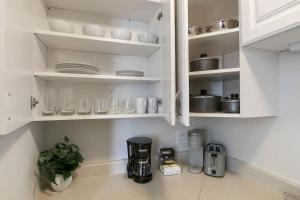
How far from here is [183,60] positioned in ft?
2.34

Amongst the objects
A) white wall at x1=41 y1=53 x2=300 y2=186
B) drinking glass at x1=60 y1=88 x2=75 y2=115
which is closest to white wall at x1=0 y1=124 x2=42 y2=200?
drinking glass at x1=60 y1=88 x2=75 y2=115

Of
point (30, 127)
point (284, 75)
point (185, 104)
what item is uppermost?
point (284, 75)

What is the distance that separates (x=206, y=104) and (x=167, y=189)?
537 mm

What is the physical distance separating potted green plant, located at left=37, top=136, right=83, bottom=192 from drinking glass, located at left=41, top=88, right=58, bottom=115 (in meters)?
0.21

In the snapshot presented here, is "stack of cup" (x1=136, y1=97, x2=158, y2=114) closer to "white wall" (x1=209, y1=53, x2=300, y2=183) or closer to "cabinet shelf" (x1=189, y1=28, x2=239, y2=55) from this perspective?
"cabinet shelf" (x1=189, y1=28, x2=239, y2=55)

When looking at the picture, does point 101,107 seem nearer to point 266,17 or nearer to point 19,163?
point 19,163

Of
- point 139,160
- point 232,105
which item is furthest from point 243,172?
point 139,160

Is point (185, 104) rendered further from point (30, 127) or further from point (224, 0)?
point (224, 0)

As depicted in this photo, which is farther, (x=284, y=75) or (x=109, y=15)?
(x=109, y=15)

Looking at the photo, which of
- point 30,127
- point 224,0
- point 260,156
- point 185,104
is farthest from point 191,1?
point 30,127

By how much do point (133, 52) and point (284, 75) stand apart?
87 cm

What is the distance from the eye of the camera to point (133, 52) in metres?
1.14

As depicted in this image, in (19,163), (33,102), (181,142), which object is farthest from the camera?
(181,142)

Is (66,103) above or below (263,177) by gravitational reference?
above
